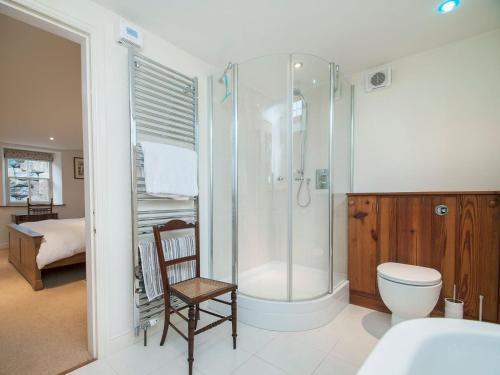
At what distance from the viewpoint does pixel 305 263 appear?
236 centimetres

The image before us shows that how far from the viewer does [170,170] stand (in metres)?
1.84

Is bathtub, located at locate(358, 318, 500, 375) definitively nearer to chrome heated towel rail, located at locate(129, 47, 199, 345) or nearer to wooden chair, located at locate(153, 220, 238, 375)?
wooden chair, located at locate(153, 220, 238, 375)

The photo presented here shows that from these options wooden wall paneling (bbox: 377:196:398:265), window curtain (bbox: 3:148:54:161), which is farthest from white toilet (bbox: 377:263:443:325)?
window curtain (bbox: 3:148:54:161)

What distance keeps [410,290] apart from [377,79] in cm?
193

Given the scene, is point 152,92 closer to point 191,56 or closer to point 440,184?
point 191,56

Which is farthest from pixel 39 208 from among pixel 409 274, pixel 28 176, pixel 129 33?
pixel 409 274

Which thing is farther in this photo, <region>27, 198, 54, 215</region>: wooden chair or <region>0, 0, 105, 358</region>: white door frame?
<region>27, 198, 54, 215</region>: wooden chair

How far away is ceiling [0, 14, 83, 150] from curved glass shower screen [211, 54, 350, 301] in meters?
1.39

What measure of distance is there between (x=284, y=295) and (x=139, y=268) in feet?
3.75

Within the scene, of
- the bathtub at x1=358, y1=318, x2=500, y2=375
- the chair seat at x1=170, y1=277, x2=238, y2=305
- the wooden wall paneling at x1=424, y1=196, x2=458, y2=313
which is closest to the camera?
the bathtub at x1=358, y1=318, x2=500, y2=375

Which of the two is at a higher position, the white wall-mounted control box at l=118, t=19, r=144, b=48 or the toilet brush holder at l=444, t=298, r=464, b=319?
the white wall-mounted control box at l=118, t=19, r=144, b=48

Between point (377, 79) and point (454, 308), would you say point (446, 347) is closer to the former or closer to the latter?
point (454, 308)

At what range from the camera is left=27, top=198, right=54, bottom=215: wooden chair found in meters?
5.21

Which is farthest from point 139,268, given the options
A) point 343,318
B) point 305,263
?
point 343,318
